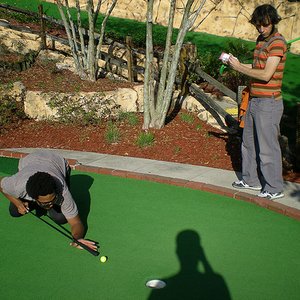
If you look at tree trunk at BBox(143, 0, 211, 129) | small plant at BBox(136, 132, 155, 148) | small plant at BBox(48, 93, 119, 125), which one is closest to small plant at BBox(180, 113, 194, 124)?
tree trunk at BBox(143, 0, 211, 129)

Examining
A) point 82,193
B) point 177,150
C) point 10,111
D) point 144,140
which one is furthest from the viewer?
point 10,111

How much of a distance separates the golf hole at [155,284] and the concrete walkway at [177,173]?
1.84 metres

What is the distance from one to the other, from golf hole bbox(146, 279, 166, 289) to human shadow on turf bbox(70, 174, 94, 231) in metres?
1.26

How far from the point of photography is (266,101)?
16.7 ft

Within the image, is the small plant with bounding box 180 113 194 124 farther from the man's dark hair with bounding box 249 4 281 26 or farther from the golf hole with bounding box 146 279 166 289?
the golf hole with bounding box 146 279 166 289

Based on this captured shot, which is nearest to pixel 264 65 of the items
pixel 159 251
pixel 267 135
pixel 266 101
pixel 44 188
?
pixel 266 101

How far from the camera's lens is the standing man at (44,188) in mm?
3840

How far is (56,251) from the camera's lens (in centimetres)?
446

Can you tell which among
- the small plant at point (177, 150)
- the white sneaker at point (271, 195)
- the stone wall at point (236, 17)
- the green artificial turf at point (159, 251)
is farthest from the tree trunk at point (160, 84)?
the stone wall at point (236, 17)

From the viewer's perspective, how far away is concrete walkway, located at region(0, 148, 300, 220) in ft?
17.4

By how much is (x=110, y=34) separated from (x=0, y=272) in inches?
381

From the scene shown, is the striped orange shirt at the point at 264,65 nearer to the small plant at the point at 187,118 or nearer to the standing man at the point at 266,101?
the standing man at the point at 266,101

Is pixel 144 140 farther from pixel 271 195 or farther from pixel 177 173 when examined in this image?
pixel 271 195

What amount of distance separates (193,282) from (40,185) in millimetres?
1471
